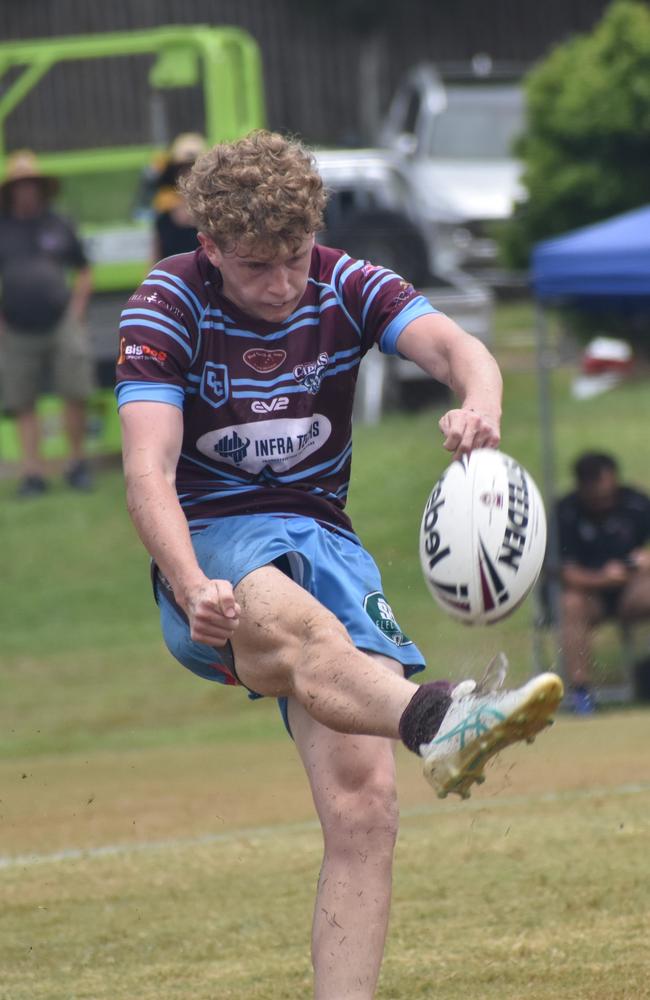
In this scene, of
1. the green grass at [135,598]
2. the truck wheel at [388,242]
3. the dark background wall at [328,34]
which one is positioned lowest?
the dark background wall at [328,34]

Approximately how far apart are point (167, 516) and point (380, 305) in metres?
0.85

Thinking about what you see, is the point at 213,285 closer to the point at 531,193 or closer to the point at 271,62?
the point at 531,193

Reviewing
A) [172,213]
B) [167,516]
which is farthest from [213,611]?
[172,213]

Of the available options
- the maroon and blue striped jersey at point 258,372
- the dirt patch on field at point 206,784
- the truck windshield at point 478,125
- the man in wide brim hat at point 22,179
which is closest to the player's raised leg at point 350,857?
the maroon and blue striped jersey at point 258,372

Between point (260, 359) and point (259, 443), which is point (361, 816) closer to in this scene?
point (259, 443)

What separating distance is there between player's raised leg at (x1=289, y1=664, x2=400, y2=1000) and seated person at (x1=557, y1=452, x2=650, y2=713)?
21.3 feet

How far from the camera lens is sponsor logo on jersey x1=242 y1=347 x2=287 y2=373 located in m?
4.40

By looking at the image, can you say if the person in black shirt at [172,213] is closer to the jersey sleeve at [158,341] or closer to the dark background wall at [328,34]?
the jersey sleeve at [158,341]

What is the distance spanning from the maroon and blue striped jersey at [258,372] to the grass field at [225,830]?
74 cm

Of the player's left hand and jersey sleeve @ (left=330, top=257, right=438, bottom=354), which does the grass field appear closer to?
the player's left hand

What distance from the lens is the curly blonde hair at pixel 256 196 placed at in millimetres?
4184

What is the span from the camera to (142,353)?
4.29 meters

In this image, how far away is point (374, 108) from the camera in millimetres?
31422

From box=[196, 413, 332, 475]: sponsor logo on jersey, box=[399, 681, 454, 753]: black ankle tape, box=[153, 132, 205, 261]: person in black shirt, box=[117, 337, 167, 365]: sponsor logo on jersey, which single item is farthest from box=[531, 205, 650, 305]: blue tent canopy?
box=[399, 681, 454, 753]: black ankle tape
